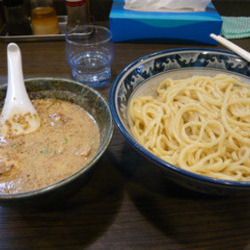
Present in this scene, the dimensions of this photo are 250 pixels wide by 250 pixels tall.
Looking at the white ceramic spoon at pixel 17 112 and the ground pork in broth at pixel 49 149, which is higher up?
the white ceramic spoon at pixel 17 112

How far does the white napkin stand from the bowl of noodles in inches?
31.1

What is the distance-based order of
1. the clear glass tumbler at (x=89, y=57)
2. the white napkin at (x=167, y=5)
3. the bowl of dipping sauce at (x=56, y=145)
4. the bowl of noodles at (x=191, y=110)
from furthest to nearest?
the white napkin at (x=167, y=5) → the clear glass tumbler at (x=89, y=57) → the bowl of noodles at (x=191, y=110) → the bowl of dipping sauce at (x=56, y=145)

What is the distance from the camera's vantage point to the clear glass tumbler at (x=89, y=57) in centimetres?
130

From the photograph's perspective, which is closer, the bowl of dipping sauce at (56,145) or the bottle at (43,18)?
the bowl of dipping sauce at (56,145)

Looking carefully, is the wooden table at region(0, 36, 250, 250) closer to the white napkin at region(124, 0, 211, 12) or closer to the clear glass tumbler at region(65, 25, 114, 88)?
the clear glass tumbler at region(65, 25, 114, 88)

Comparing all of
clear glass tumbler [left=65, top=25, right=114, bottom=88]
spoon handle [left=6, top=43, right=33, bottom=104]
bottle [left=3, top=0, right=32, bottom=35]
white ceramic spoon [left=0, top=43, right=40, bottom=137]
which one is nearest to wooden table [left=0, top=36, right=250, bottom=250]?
white ceramic spoon [left=0, top=43, right=40, bottom=137]

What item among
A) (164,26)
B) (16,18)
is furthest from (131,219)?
(16,18)

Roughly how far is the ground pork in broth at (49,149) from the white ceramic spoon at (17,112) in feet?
0.09

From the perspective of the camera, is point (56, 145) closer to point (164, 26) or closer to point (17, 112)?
point (17, 112)

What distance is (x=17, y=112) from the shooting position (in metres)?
0.82

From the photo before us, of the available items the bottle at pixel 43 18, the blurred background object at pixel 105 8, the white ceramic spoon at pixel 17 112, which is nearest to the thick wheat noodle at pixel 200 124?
the white ceramic spoon at pixel 17 112

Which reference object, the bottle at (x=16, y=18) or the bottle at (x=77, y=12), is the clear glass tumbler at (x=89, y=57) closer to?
the bottle at (x=77, y=12)

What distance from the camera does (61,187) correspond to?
1.76 feet

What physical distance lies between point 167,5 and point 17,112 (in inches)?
51.7
